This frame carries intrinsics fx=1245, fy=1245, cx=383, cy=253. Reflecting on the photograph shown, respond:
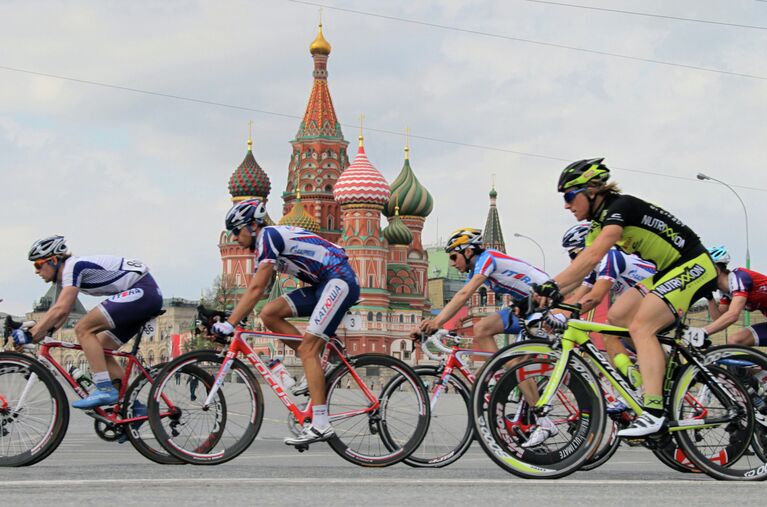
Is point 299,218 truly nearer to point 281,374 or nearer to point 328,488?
point 281,374

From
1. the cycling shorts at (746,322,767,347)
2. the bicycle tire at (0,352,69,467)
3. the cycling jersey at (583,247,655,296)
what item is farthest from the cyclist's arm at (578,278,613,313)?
the bicycle tire at (0,352,69,467)

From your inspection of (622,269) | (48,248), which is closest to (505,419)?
(622,269)

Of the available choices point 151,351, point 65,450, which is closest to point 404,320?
point 151,351

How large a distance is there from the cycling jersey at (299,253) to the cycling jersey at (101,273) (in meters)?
1.19

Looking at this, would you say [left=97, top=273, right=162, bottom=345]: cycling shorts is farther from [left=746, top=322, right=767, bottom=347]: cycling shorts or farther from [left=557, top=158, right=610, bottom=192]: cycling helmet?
[left=746, top=322, right=767, bottom=347]: cycling shorts

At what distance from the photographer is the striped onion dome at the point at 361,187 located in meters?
108

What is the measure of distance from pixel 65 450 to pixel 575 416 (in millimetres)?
5544

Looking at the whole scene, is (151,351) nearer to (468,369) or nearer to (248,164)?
(248,164)

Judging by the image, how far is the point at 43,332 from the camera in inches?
324

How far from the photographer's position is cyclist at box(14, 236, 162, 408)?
8.15 metres

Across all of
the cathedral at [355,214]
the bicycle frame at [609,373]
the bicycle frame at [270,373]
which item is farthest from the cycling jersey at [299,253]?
the cathedral at [355,214]

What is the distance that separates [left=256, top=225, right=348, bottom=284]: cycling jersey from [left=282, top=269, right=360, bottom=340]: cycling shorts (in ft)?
0.23

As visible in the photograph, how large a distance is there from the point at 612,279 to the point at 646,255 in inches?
83.1

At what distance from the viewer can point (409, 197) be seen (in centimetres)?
12044
